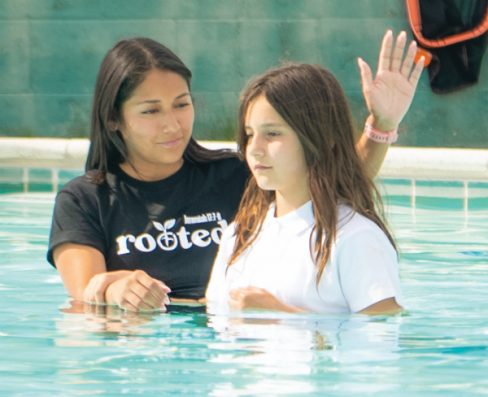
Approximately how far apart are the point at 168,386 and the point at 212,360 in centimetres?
32

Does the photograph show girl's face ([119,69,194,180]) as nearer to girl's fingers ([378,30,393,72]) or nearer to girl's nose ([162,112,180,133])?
girl's nose ([162,112,180,133])

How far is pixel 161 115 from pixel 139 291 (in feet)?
1.96

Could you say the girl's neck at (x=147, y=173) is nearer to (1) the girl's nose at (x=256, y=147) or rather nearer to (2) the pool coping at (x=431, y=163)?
(1) the girl's nose at (x=256, y=147)

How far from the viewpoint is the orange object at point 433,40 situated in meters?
9.79

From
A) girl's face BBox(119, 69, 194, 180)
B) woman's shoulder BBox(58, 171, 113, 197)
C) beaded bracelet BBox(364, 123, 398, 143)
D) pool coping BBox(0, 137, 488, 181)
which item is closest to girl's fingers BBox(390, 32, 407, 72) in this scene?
beaded bracelet BBox(364, 123, 398, 143)

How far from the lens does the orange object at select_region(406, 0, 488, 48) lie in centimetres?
979

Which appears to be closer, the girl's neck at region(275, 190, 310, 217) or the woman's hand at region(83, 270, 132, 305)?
the girl's neck at region(275, 190, 310, 217)

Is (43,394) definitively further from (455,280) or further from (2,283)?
(455,280)

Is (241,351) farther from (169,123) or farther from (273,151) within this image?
(169,123)

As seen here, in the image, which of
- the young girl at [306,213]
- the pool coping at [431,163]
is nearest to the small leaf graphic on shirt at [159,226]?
the young girl at [306,213]

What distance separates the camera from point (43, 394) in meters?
3.49

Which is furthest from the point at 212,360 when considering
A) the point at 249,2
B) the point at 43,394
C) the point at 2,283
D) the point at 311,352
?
the point at 249,2

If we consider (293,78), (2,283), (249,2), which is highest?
(249,2)

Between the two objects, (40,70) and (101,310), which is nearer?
(101,310)
